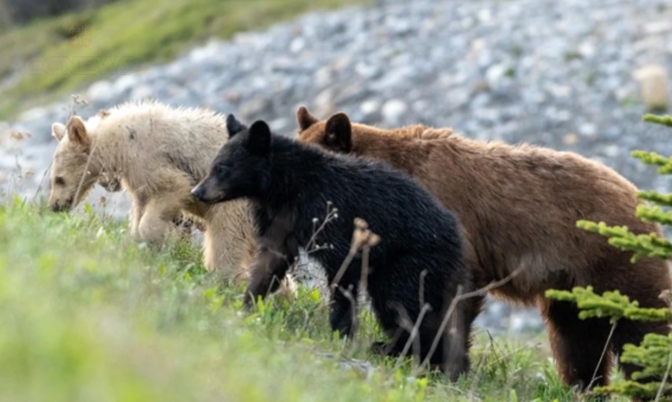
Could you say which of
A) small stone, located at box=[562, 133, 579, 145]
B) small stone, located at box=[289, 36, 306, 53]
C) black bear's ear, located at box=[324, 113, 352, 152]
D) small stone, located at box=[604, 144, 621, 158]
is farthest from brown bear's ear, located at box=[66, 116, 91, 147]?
small stone, located at box=[289, 36, 306, 53]

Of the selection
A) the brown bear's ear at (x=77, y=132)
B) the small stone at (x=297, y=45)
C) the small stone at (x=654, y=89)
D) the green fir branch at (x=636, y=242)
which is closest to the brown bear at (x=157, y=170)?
the brown bear's ear at (x=77, y=132)

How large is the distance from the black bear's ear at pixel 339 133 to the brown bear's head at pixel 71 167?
170 centimetres

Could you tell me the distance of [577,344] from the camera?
9727 mm

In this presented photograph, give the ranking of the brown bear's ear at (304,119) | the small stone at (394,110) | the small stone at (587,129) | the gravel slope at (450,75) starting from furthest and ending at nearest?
the small stone at (394,110) → the gravel slope at (450,75) → the small stone at (587,129) → the brown bear's ear at (304,119)

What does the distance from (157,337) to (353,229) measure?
2.85 m

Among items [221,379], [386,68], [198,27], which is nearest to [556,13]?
[386,68]

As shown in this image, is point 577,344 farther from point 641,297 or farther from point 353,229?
point 353,229

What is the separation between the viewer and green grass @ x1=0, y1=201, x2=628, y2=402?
4500 mm

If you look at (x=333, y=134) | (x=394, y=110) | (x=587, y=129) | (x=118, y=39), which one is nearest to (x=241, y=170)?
(x=333, y=134)

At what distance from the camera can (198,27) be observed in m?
37.0

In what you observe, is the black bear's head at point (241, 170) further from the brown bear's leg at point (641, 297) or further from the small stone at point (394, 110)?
the small stone at point (394, 110)

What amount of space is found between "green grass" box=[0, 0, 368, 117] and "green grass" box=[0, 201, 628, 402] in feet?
86.5

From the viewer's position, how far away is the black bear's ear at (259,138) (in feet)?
28.3

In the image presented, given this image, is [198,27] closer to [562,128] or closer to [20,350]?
[562,128]
